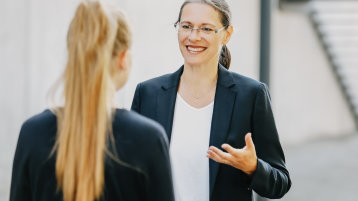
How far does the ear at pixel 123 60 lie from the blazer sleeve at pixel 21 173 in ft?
0.84

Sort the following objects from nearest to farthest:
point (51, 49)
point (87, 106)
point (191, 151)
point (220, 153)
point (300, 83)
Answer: point (87, 106) → point (220, 153) → point (191, 151) → point (51, 49) → point (300, 83)

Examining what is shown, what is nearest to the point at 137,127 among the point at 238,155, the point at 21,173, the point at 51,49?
the point at 21,173

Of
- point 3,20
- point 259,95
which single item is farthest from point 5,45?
point 259,95

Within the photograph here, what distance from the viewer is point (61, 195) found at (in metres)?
1.30

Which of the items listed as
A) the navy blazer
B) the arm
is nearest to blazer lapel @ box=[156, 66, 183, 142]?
the navy blazer

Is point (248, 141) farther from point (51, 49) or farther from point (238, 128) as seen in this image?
point (51, 49)

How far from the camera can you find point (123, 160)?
1271 millimetres

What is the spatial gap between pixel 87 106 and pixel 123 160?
0.46 ft

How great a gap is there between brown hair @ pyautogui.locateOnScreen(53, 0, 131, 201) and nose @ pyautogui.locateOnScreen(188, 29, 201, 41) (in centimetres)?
62

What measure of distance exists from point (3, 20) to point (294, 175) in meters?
5.00

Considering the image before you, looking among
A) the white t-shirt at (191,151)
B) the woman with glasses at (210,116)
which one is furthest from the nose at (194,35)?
the white t-shirt at (191,151)

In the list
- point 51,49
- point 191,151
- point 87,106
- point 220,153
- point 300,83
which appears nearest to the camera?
point 87,106

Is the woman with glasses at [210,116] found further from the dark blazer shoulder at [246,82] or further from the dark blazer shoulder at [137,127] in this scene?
the dark blazer shoulder at [137,127]

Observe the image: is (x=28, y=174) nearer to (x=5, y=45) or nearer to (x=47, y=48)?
(x=5, y=45)
